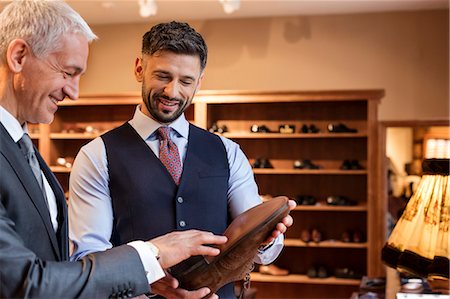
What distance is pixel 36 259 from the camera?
1049mm

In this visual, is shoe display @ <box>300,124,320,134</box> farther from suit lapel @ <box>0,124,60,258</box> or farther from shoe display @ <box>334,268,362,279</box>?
suit lapel @ <box>0,124,60,258</box>

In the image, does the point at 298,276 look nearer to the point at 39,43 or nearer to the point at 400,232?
the point at 400,232

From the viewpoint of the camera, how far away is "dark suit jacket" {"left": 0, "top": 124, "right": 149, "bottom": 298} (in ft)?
3.36

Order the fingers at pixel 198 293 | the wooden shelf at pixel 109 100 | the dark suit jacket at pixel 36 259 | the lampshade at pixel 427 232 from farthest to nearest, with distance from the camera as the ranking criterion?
the wooden shelf at pixel 109 100
the lampshade at pixel 427 232
the fingers at pixel 198 293
the dark suit jacket at pixel 36 259

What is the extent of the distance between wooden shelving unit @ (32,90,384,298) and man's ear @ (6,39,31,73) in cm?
448

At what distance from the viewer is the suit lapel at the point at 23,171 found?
3.69 ft

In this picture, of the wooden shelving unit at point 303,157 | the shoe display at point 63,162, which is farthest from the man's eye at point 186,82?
the shoe display at point 63,162

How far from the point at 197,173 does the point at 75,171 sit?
1.22 feet

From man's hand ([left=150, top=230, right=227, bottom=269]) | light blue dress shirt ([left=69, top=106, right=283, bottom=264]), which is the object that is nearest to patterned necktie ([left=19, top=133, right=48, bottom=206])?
man's hand ([left=150, top=230, right=227, bottom=269])

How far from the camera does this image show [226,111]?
6043mm

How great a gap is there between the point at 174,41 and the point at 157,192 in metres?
0.45

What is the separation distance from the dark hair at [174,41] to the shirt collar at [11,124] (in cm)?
71

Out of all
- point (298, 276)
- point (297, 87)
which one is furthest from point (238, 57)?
point (298, 276)

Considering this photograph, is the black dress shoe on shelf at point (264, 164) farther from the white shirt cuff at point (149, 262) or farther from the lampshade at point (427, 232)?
the white shirt cuff at point (149, 262)
